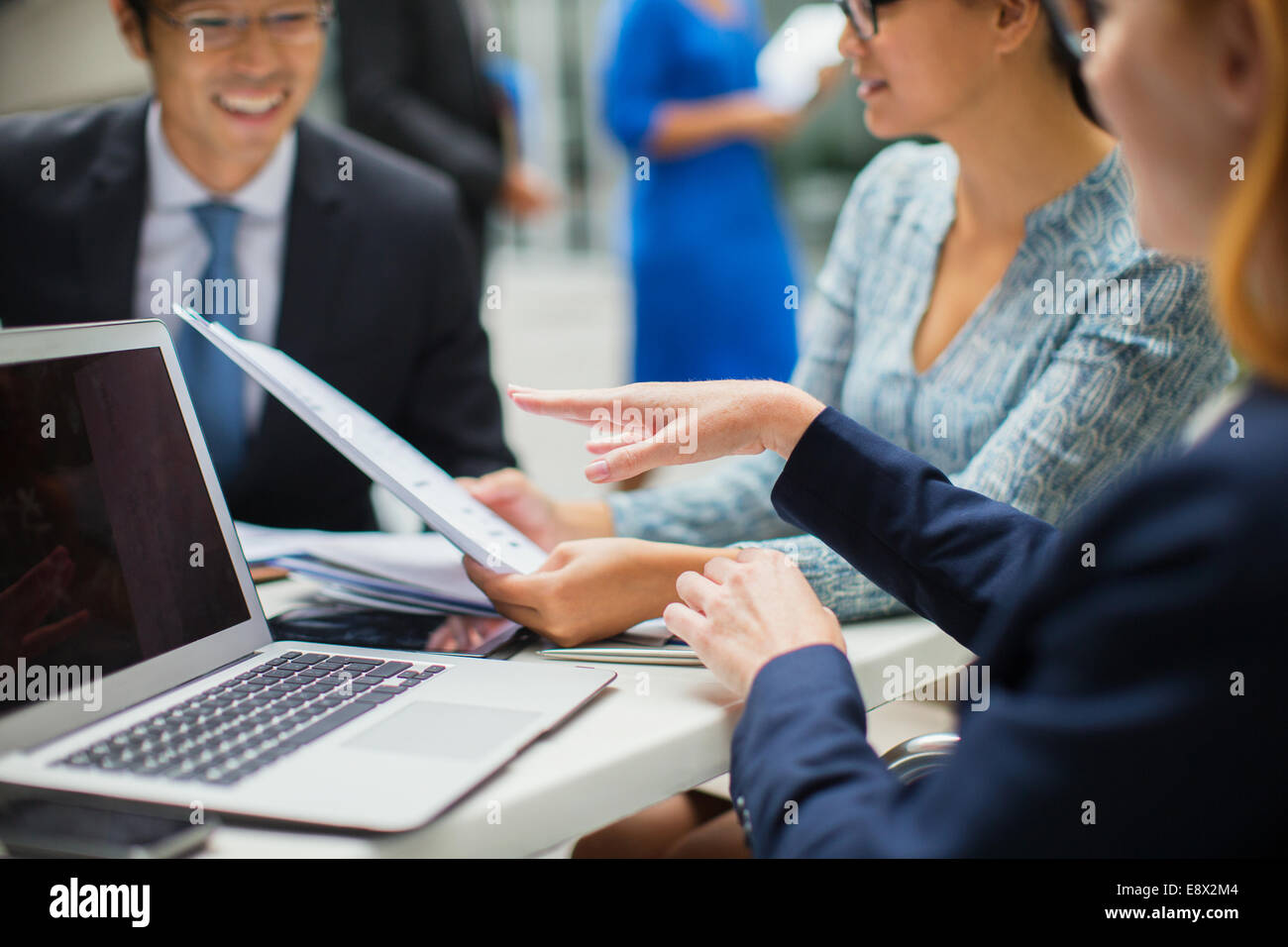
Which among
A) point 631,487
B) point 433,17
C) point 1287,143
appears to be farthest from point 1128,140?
point 631,487

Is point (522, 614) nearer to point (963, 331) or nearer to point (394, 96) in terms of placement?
point (963, 331)

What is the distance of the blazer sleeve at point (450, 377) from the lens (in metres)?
1.58

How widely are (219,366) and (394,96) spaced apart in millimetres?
1243

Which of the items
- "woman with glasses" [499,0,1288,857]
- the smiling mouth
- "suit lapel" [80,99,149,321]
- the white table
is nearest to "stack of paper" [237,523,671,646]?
the white table

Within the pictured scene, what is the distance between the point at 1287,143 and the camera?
0.48 m

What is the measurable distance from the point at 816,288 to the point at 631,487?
1906 mm

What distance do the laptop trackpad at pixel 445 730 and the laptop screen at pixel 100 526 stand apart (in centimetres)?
19

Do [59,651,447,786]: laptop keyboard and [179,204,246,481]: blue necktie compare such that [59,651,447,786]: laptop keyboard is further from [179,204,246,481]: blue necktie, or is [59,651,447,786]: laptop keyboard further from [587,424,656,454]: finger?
[179,204,246,481]: blue necktie

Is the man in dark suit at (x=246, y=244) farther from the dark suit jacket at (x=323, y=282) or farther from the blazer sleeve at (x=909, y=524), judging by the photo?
the blazer sleeve at (x=909, y=524)

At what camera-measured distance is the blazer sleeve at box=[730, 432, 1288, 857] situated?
0.46 m

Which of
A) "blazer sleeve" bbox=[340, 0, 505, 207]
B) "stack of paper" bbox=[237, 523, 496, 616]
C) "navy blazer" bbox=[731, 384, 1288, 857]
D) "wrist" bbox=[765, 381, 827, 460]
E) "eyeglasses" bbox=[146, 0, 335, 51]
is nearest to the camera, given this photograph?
"navy blazer" bbox=[731, 384, 1288, 857]

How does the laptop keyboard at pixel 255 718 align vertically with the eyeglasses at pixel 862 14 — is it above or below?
below

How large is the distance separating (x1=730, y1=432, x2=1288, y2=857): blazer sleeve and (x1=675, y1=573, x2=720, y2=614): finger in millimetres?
271

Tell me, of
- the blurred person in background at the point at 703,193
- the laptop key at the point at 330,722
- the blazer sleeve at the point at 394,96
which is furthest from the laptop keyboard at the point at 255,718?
the blurred person in background at the point at 703,193
